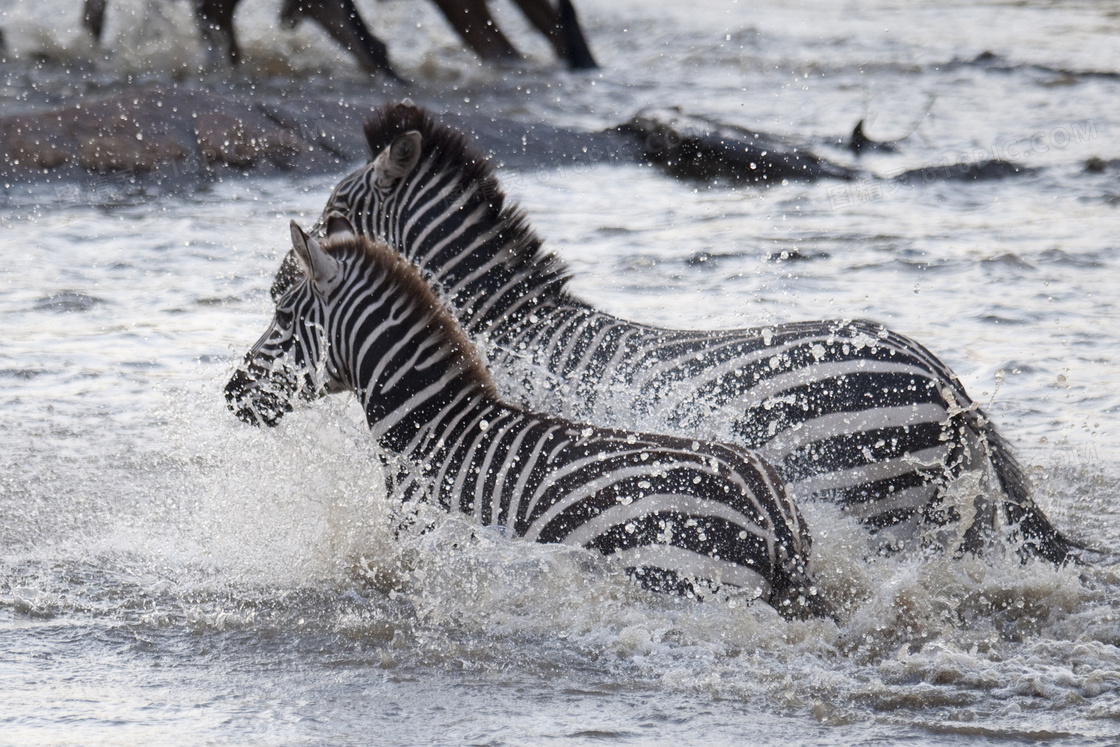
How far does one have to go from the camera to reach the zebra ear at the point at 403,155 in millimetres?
5680

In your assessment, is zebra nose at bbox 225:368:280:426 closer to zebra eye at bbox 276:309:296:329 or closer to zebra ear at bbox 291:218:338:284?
zebra eye at bbox 276:309:296:329

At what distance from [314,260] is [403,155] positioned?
1429mm

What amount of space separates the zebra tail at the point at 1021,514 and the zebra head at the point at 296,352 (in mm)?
2275

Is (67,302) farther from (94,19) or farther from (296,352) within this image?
(94,19)

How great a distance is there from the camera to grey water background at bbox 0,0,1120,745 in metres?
3.74

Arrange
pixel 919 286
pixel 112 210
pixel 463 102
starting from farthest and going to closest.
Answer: pixel 463 102
pixel 112 210
pixel 919 286

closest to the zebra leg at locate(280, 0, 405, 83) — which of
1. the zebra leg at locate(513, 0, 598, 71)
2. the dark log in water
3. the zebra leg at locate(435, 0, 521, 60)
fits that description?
the zebra leg at locate(435, 0, 521, 60)

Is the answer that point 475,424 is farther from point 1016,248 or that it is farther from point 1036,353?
point 1016,248

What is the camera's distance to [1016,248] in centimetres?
952

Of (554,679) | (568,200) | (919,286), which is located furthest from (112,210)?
(554,679)

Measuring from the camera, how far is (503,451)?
4.18 meters

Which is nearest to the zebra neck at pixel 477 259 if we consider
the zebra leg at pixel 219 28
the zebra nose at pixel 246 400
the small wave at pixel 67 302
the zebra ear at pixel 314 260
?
the zebra nose at pixel 246 400

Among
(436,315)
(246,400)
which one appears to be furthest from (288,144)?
(436,315)

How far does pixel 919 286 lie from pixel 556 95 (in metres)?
7.97
